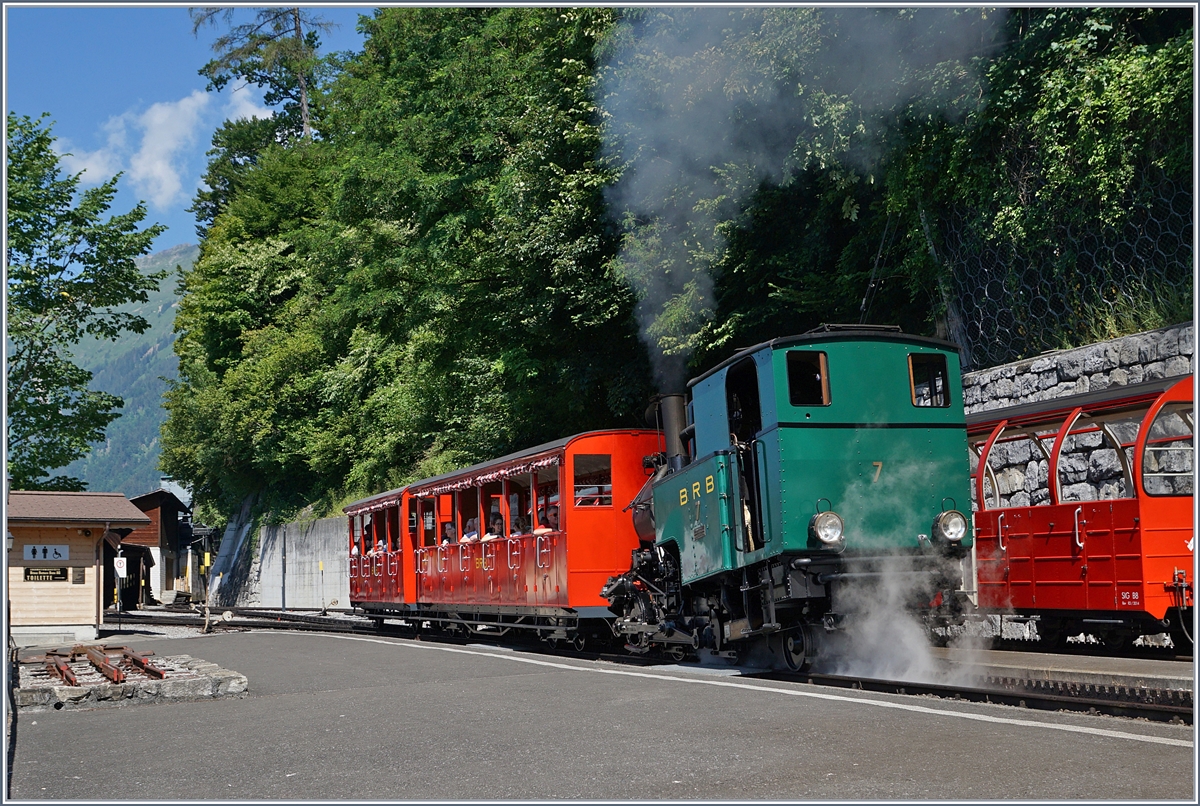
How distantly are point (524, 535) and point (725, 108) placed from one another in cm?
668

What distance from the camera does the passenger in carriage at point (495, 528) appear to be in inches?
673

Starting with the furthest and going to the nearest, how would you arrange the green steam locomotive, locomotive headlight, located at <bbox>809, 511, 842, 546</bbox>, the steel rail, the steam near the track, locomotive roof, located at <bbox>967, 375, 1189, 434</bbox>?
the steam near the track, locomotive roof, located at <bbox>967, 375, 1189, 434</bbox>, the green steam locomotive, locomotive headlight, located at <bbox>809, 511, 842, 546</bbox>, the steel rail

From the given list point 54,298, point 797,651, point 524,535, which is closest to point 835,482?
point 797,651

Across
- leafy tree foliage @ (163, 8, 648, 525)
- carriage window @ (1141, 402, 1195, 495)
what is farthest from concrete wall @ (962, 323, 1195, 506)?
leafy tree foliage @ (163, 8, 648, 525)

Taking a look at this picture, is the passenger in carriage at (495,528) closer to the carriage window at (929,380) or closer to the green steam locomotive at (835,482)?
the green steam locomotive at (835,482)

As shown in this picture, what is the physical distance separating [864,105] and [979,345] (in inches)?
143

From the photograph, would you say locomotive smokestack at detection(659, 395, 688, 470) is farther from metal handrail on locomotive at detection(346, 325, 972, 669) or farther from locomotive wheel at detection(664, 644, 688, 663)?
locomotive wheel at detection(664, 644, 688, 663)

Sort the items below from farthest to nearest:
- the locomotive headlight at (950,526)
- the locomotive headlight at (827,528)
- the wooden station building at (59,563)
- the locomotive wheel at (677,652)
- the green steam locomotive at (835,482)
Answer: the wooden station building at (59,563) < the locomotive wheel at (677,652) < the locomotive headlight at (950,526) < the green steam locomotive at (835,482) < the locomotive headlight at (827,528)

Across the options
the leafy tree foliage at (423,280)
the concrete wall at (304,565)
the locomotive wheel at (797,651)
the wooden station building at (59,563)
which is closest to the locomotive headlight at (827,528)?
the locomotive wheel at (797,651)

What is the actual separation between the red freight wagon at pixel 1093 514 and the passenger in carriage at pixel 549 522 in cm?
541

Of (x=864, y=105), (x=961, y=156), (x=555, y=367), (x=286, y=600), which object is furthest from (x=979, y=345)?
(x=286, y=600)

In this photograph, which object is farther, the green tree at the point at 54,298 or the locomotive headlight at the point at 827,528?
the green tree at the point at 54,298

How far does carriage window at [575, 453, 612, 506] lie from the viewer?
14.5 meters

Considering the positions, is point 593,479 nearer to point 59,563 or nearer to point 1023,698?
point 1023,698
